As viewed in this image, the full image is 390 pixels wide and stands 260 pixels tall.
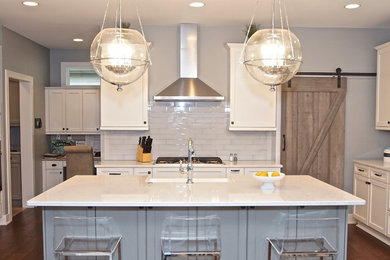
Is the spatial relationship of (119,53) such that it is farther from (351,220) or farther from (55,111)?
(55,111)

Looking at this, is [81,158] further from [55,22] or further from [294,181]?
[294,181]

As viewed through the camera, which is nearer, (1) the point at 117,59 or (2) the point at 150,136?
(1) the point at 117,59

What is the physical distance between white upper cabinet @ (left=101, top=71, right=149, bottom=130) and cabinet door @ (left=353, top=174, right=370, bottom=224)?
3026 mm

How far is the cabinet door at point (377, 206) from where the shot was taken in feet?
14.2

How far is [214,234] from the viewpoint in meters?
2.53

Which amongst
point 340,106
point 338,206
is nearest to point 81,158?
point 338,206

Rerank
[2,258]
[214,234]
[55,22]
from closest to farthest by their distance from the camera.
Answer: [214,234], [2,258], [55,22]

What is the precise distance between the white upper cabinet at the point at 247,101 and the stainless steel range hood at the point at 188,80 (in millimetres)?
270

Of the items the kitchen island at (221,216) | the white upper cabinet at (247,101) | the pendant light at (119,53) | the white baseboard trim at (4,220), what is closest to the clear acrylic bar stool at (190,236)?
the kitchen island at (221,216)

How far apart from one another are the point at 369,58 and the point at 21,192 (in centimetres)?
585

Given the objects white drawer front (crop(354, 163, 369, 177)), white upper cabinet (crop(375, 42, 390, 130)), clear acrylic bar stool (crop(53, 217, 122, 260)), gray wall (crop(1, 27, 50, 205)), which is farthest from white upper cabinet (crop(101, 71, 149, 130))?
white upper cabinet (crop(375, 42, 390, 130))

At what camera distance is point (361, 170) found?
16.0ft

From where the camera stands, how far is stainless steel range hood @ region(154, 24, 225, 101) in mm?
4762

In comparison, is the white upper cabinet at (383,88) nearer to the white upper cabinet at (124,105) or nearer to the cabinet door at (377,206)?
the cabinet door at (377,206)
